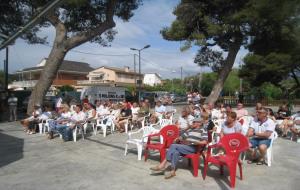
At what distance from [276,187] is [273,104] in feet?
113

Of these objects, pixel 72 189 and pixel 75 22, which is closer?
pixel 72 189

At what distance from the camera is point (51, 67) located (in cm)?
1961

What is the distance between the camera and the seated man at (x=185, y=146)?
24.8 ft

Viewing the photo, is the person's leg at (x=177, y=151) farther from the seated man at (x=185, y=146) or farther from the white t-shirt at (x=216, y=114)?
the white t-shirt at (x=216, y=114)

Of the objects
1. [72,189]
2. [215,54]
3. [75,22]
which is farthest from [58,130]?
[215,54]

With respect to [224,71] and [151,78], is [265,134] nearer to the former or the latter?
[224,71]

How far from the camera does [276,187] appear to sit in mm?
6922

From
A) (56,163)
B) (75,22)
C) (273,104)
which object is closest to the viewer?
(56,163)

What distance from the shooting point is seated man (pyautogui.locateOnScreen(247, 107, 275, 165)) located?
8.66 m

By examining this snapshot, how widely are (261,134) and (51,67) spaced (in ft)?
44.1

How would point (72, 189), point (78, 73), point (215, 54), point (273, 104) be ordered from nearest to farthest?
point (72, 189)
point (215, 54)
point (273, 104)
point (78, 73)

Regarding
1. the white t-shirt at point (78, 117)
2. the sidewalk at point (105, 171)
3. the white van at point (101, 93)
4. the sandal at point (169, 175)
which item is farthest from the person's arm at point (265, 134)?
the white van at point (101, 93)

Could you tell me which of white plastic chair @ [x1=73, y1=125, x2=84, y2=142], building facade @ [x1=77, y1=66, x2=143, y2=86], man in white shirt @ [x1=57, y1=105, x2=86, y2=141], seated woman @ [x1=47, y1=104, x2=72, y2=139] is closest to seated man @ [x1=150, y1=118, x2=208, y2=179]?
white plastic chair @ [x1=73, y1=125, x2=84, y2=142]

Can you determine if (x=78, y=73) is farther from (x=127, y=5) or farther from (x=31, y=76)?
(x=127, y=5)
